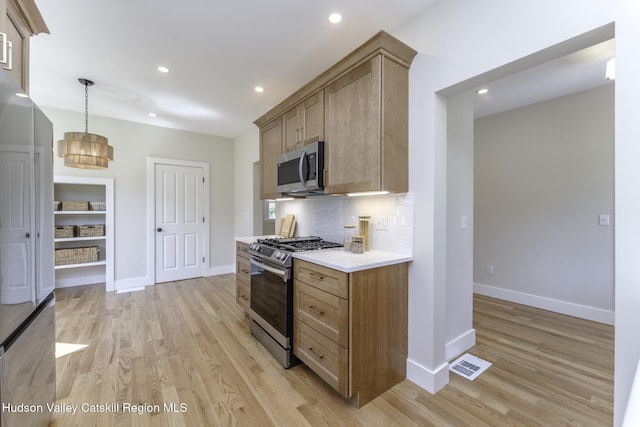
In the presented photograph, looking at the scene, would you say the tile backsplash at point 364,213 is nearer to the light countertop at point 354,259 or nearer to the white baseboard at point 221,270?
the light countertop at point 354,259

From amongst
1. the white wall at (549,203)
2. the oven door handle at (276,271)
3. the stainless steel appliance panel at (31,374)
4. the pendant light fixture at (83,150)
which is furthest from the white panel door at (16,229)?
the white wall at (549,203)

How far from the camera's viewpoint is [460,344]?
7.67ft

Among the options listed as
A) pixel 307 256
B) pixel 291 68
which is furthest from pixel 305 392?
pixel 291 68

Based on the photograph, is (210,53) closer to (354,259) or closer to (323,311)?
(354,259)

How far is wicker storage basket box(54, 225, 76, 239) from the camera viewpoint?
12.9ft

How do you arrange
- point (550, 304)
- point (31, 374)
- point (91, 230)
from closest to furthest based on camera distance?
point (31, 374) → point (550, 304) → point (91, 230)

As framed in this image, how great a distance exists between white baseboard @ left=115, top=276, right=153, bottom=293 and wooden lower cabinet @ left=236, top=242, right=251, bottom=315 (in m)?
2.28

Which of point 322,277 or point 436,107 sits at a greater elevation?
point 436,107

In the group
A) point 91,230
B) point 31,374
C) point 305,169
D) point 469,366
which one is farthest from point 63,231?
point 469,366

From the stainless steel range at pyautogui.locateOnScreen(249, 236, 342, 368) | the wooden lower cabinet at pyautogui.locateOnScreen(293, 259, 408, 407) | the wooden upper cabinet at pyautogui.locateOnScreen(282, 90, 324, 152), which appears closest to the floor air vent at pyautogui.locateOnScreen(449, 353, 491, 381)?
the wooden lower cabinet at pyautogui.locateOnScreen(293, 259, 408, 407)

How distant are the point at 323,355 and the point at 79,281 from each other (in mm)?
4745

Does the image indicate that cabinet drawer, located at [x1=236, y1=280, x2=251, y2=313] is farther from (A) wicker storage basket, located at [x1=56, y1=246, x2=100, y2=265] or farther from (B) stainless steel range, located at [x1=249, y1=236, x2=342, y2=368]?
(A) wicker storage basket, located at [x1=56, y1=246, x2=100, y2=265]

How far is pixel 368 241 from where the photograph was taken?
232cm

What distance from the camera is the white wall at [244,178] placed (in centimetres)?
478
